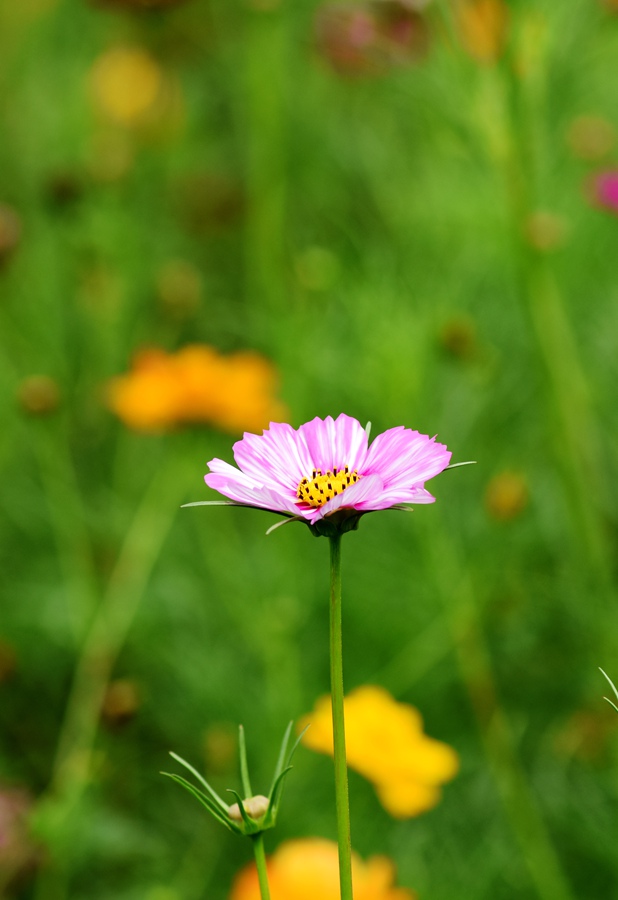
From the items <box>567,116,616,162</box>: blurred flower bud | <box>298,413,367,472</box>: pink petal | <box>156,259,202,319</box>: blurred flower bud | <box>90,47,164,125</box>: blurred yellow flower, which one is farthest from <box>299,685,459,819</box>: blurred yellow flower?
<box>90,47,164,125</box>: blurred yellow flower

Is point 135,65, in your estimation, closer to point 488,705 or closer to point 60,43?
point 60,43

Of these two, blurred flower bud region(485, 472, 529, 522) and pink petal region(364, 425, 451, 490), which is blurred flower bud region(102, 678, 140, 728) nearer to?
blurred flower bud region(485, 472, 529, 522)

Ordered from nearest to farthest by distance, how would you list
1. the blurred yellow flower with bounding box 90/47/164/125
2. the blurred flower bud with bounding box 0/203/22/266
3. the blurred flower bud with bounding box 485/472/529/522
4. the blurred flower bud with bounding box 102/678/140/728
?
1. the blurred flower bud with bounding box 102/678/140/728
2. the blurred flower bud with bounding box 485/472/529/522
3. the blurred flower bud with bounding box 0/203/22/266
4. the blurred yellow flower with bounding box 90/47/164/125

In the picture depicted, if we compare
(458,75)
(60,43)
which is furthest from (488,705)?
(60,43)

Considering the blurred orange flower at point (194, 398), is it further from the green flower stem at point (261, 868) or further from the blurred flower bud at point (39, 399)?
the green flower stem at point (261, 868)

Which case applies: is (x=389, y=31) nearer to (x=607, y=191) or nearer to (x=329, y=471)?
(x=607, y=191)

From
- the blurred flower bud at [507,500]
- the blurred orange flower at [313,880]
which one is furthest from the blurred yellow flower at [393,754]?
the blurred flower bud at [507,500]

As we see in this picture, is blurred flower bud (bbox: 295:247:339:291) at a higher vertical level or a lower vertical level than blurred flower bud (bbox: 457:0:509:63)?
lower
